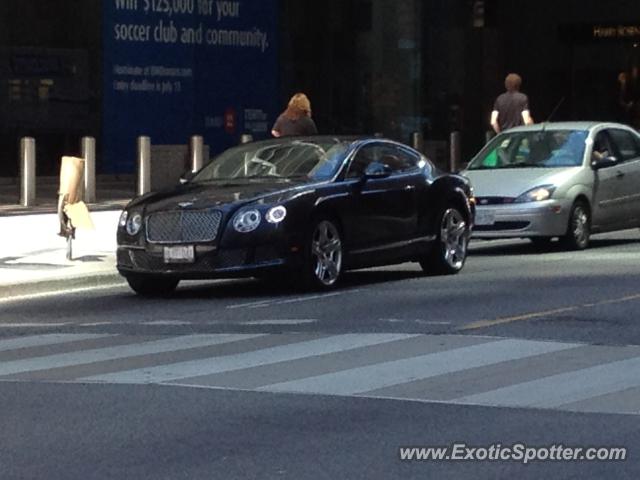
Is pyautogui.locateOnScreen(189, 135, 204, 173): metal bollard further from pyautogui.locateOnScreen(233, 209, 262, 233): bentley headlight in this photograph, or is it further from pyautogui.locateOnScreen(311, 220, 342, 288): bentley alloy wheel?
pyautogui.locateOnScreen(233, 209, 262, 233): bentley headlight

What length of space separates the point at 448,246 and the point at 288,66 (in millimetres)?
17746

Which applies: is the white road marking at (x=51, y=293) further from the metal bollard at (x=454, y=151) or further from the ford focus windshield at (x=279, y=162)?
the metal bollard at (x=454, y=151)

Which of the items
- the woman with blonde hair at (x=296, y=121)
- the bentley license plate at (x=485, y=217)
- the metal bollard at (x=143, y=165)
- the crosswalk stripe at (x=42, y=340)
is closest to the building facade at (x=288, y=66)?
the metal bollard at (x=143, y=165)

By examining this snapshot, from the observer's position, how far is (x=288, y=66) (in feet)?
117

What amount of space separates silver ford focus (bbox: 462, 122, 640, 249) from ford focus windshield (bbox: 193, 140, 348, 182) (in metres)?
3.64

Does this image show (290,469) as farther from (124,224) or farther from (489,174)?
(489,174)

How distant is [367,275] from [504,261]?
7.03ft

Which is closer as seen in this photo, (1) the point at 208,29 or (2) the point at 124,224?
(2) the point at 124,224

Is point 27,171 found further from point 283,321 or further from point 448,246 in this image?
point 283,321

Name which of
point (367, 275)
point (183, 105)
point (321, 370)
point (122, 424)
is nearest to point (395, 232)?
point (367, 275)

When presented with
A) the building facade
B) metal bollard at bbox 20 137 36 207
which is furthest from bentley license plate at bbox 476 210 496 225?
the building facade

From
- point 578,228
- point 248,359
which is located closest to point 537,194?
point 578,228

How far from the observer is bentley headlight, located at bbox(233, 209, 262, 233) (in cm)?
1609

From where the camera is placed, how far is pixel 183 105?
33.6 meters
